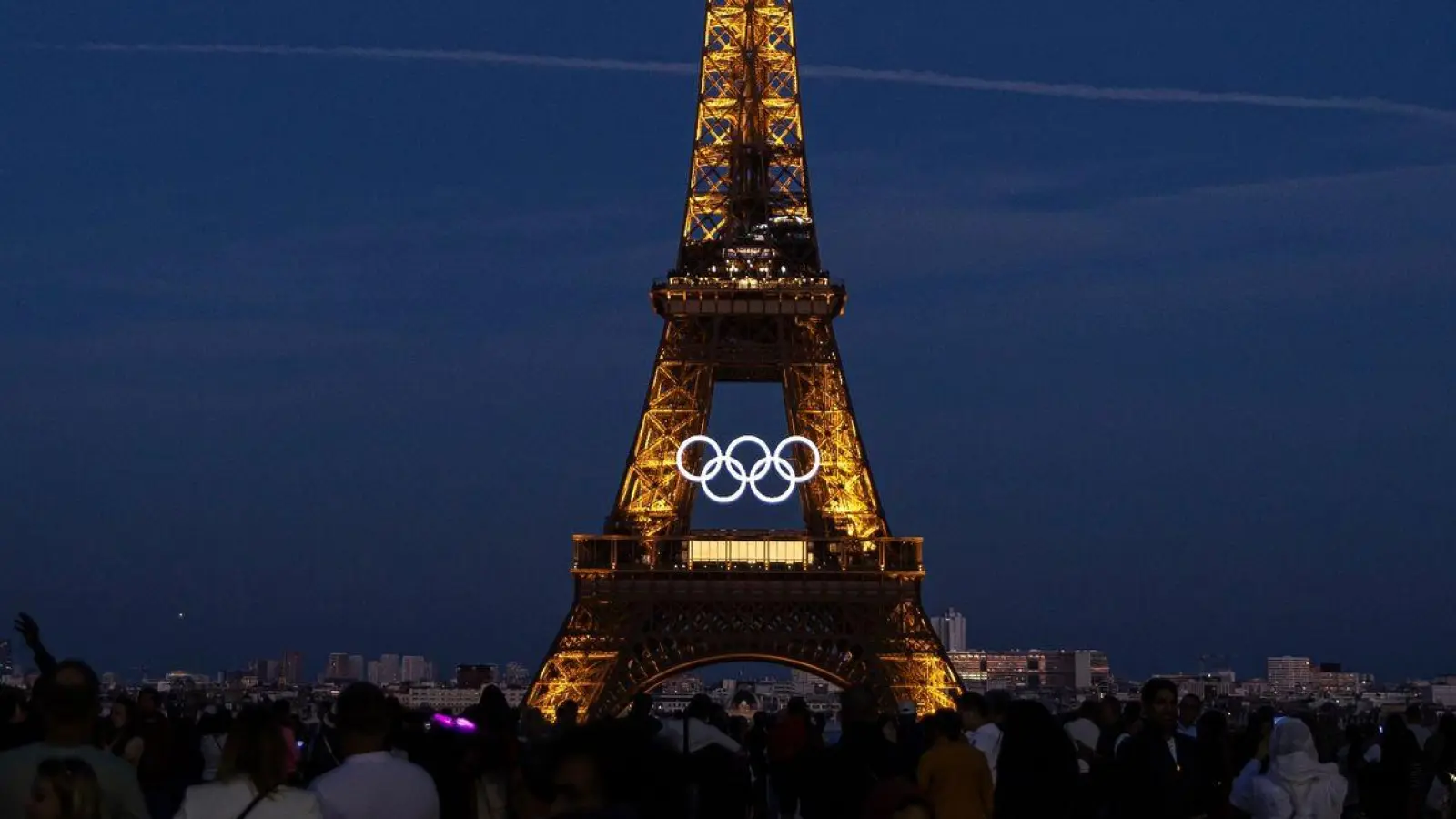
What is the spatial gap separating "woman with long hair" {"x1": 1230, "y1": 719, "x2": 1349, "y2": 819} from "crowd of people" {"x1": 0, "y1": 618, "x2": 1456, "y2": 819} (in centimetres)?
1

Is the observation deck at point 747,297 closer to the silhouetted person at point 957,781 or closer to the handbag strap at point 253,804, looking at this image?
the silhouetted person at point 957,781

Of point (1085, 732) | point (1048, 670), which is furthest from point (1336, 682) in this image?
point (1085, 732)

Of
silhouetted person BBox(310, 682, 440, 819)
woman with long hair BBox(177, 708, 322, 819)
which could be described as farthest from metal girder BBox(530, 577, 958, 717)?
woman with long hair BBox(177, 708, 322, 819)

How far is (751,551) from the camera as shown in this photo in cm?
6331

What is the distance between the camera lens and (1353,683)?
15988 centimetres

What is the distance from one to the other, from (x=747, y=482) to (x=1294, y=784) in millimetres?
47809

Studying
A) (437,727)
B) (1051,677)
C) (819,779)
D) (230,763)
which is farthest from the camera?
(1051,677)

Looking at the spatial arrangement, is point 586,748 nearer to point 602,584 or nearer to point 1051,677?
point 602,584

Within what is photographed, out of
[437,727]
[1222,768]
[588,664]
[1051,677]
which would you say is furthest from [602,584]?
[1051,677]

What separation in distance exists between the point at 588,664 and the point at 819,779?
4491 cm

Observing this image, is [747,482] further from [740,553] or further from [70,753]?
[70,753]

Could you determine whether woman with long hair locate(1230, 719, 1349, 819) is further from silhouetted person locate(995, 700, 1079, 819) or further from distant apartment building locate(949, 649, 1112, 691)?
distant apartment building locate(949, 649, 1112, 691)

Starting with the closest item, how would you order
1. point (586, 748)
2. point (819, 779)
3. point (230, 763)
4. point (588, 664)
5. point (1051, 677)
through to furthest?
point (586, 748) → point (230, 763) → point (819, 779) → point (588, 664) → point (1051, 677)

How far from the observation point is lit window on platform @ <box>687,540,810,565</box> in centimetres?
6297
